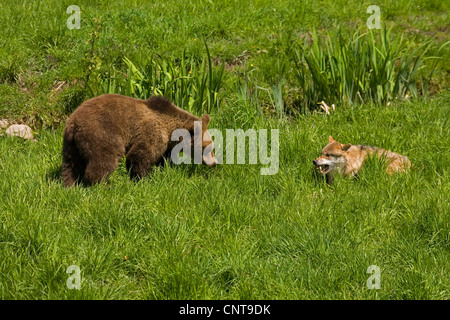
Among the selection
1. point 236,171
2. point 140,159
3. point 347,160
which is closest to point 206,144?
point 236,171

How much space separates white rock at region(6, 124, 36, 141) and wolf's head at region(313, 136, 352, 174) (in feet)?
11.6

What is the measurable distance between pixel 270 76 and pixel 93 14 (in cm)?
300

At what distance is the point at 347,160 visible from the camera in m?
5.46

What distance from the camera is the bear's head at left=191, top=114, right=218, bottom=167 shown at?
5781mm

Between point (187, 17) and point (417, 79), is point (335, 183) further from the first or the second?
point (187, 17)

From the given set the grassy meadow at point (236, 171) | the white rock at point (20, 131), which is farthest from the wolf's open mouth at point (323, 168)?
the white rock at point (20, 131)

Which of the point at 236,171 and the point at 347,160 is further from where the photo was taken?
the point at 236,171

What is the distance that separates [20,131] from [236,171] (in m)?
2.89

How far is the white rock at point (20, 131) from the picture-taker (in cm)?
668

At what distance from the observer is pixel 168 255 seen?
13.2 feet

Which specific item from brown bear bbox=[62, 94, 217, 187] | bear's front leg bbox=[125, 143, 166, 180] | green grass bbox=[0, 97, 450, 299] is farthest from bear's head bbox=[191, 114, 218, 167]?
bear's front leg bbox=[125, 143, 166, 180]

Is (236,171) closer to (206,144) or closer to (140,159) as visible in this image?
(206,144)

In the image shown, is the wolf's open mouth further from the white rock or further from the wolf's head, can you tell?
the white rock

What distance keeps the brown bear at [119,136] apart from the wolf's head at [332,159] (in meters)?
1.12
